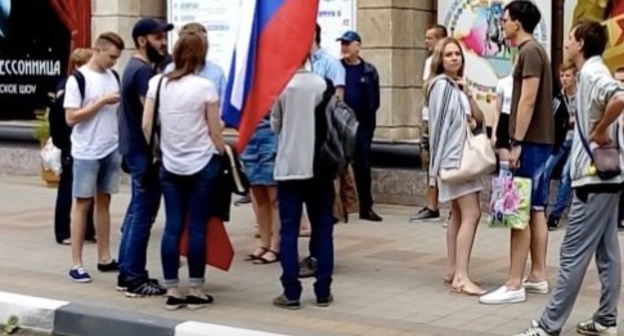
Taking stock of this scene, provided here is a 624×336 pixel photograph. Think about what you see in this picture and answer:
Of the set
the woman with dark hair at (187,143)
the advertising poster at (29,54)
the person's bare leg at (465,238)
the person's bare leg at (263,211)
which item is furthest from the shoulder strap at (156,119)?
the advertising poster at (29,54)

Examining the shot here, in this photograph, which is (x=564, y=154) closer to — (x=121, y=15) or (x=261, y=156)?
(x=261, y=156)

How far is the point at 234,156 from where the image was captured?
799cm

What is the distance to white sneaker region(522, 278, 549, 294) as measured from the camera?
8.27 meters

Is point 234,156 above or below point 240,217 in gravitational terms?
above

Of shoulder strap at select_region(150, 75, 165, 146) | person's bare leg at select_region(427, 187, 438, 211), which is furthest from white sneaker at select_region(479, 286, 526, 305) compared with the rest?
person's bare leg at select_region(427, 187, 438, 211)

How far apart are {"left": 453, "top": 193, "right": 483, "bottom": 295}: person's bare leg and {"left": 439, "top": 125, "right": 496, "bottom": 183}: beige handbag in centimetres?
19

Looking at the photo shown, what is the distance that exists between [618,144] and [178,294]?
10.0 ft

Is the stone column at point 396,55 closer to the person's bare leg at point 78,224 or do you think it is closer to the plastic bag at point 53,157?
the plastic bag at point 53,157

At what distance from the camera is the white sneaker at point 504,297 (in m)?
7.94

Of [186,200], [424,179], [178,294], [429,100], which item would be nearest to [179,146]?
[186,200]

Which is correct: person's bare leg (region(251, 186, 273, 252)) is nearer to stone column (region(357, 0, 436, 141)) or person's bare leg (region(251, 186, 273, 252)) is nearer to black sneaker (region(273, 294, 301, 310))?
black sneaker (region(273, 294, 301, 310))

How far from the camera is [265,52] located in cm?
798

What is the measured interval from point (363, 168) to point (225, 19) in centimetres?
319

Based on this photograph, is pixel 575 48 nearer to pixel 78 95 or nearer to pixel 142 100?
pixel 142 100
